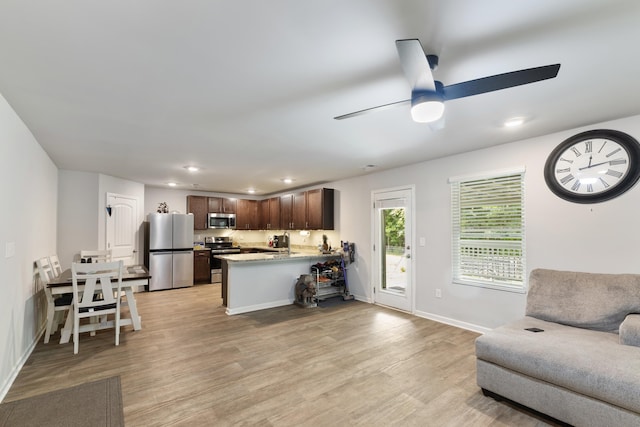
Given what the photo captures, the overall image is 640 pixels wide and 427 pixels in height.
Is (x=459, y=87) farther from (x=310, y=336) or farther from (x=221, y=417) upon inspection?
(x=310, y=336)

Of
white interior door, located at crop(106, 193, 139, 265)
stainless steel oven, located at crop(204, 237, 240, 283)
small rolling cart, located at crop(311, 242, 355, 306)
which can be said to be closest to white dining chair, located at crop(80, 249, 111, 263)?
white interior door, located at crop(106, 193, 139, 265)

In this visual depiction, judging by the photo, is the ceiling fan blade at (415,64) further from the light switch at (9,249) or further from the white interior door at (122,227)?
the white interior door at (122,227)

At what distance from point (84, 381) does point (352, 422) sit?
2442 millimetres

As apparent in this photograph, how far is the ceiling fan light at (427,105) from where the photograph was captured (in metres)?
1.70

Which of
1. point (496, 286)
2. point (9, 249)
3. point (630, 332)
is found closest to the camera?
point (630, 332)

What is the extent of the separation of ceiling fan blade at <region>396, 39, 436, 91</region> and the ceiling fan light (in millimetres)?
40

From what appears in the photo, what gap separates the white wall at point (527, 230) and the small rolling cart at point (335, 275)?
0.29 metres

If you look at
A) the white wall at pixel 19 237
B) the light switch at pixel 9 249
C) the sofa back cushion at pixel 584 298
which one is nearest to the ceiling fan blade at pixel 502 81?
the sofa back cushion at pixel 584 298

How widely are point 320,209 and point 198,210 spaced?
350 centimetres

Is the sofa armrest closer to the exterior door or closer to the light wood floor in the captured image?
the light wood floor

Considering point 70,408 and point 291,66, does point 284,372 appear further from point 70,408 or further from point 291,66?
point 291,66

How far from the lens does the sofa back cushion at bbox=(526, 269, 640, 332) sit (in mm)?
2582

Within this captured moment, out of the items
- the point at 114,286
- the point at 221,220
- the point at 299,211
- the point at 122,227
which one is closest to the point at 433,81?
the point at 114,286

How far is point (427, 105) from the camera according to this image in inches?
67.6
